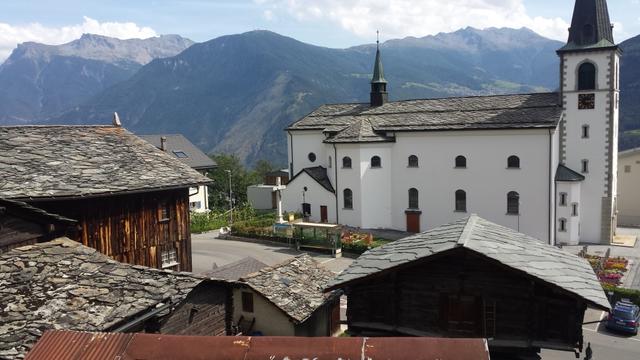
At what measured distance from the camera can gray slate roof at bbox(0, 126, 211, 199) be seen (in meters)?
17.2

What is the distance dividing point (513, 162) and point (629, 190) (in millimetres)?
17618

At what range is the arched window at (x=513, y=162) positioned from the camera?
123 ft

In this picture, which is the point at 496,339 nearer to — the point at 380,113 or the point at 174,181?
the point at 174,181

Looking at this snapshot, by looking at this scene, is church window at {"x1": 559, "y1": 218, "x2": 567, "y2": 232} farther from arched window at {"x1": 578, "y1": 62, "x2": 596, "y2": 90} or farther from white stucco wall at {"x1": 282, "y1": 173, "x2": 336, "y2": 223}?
white stucco wall at {"x1": 282, "y1": 173, "x2": 336, "y2": 223}

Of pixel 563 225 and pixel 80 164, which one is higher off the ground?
pixel 80 164

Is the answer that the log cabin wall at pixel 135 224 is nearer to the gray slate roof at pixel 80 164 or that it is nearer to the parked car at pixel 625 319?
the gray slate roof at pixel 80 164

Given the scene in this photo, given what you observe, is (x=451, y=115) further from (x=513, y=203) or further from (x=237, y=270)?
(x=237, y=270)

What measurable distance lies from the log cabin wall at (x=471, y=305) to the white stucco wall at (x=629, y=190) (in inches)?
1666

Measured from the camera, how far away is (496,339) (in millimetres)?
12242

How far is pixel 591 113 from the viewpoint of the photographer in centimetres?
3725

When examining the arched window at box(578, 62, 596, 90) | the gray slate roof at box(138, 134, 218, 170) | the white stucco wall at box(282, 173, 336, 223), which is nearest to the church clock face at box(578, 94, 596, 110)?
the arched window at box(578, 62, 596, 90)

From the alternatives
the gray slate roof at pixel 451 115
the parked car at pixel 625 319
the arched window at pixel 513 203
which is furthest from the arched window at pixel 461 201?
the parked car at pixel 625 319

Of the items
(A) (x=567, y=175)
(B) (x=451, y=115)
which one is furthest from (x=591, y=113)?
(B) (x=451, y=115)

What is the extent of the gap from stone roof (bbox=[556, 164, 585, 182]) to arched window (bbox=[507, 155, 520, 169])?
9.39 ft
